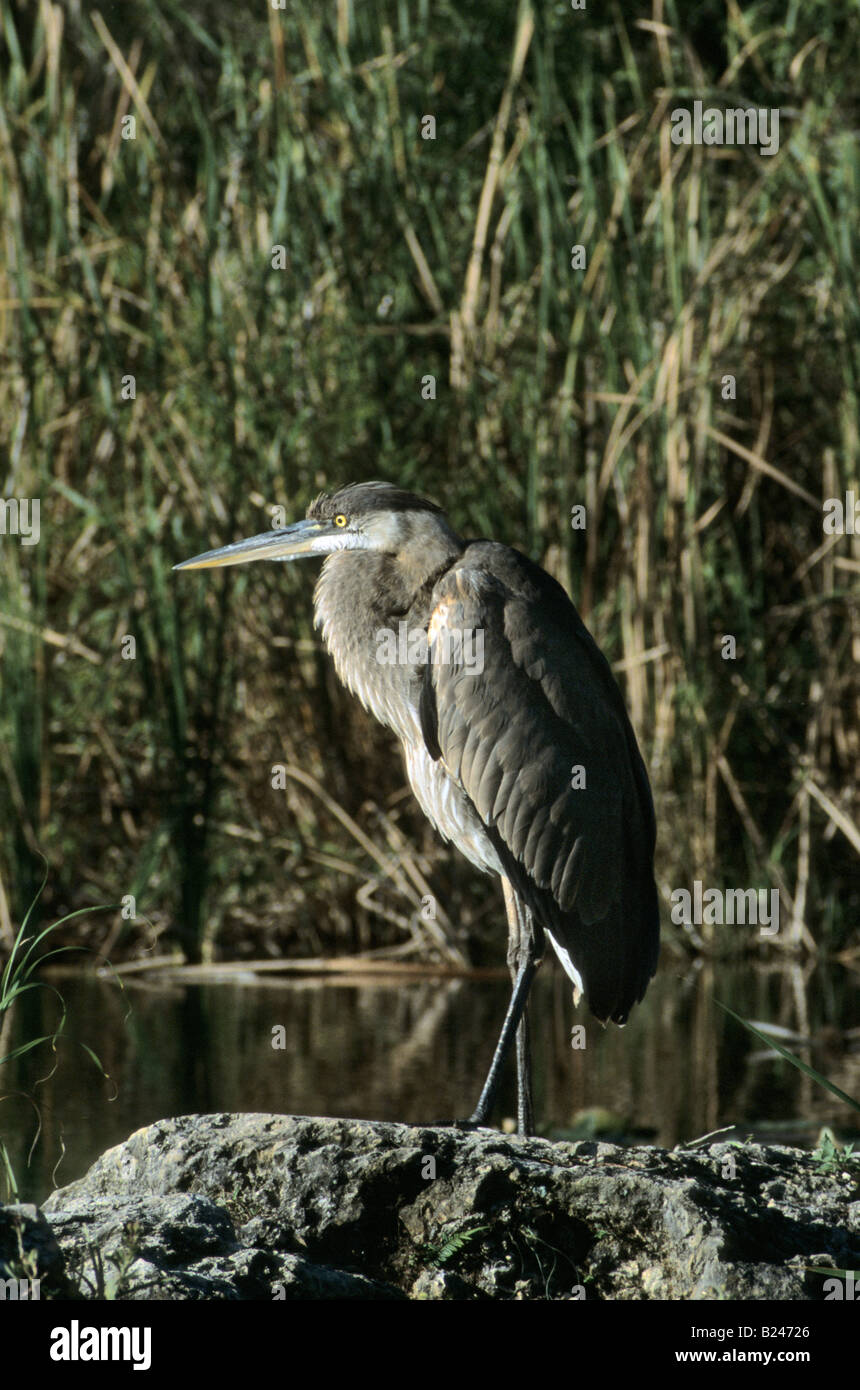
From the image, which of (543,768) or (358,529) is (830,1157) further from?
(358,529)

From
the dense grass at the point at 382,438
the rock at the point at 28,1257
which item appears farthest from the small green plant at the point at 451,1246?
the dense grass at the point at 382,438

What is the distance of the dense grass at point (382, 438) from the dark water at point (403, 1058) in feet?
1.76

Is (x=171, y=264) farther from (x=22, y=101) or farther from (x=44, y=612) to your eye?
(x=44, y=612)

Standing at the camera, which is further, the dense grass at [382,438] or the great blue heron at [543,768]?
the dense grass at [382,438]

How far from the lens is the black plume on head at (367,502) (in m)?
4.61

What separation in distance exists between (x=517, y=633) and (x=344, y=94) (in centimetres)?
392

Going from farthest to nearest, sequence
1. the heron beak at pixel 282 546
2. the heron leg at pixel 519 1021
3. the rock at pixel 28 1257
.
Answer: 1. the heron beak at pixel 282 546
2. the heron leg at pixel 519 1021
3. the rock at pixel 28 1257

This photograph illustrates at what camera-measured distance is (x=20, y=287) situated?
682cm

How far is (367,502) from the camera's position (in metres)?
4.66

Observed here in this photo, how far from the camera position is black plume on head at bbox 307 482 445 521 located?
4613mm

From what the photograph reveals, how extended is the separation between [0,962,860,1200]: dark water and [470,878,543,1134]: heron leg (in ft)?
2.85

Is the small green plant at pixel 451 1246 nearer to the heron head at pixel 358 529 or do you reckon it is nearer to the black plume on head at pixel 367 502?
the heron head at pixel 358 529

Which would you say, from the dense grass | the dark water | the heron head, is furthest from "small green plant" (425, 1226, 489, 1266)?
the dense grass

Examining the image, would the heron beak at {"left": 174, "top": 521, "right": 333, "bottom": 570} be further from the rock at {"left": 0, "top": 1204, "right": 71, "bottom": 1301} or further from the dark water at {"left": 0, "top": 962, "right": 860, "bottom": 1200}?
the rock at {"left": 0, "top": 1204, "right": 71, "bottom": 1301}
